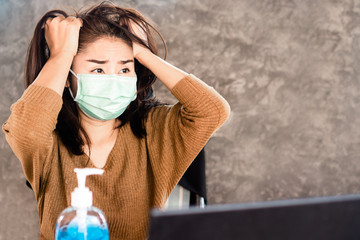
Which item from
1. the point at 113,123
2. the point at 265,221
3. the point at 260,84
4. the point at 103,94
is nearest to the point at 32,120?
the point at 103,94

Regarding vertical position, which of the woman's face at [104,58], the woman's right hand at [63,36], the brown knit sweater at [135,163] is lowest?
the brown knit sweater at [135,163]

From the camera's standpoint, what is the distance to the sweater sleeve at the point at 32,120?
3.13 ft

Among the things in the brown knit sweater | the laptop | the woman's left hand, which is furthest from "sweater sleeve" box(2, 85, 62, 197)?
the laptop

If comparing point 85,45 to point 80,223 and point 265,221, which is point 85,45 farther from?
point 265,221

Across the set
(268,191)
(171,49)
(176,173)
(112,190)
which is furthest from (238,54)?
(112,190)

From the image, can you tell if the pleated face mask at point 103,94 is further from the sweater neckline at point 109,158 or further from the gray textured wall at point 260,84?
the gray textured wall at point 260,84

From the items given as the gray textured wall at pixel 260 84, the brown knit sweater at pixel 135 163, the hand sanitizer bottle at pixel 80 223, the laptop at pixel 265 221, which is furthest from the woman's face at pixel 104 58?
the laptop at pixel 265 221

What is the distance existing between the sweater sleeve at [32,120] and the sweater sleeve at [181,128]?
0.38m

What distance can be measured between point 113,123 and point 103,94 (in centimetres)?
15

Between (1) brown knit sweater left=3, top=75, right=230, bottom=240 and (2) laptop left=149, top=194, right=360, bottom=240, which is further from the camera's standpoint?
(1) brown knit sweater left=3, top=75, right=230, bottom=240

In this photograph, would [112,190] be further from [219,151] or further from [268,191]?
[268,191]

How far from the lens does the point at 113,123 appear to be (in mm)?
1324

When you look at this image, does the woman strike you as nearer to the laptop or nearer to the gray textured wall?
the gray textured wall

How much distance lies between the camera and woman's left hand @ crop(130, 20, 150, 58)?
1.24 m
